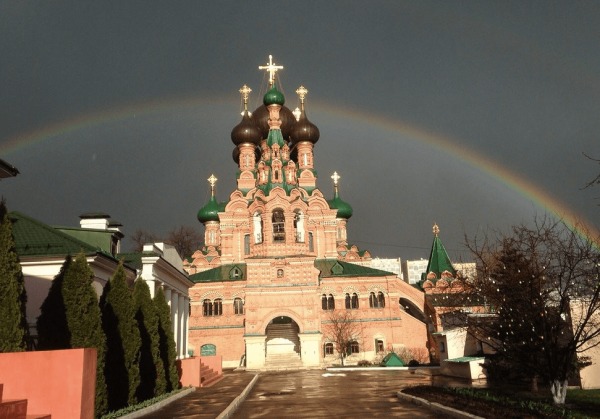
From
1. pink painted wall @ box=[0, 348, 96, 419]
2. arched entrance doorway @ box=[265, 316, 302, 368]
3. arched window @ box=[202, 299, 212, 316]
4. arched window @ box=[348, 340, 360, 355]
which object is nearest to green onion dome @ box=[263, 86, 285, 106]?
arched window @ box=[202, 299, 212, 316]

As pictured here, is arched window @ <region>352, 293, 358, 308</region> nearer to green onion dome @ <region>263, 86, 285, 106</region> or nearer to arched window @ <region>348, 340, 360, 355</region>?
arched window @ <region>348, 340, 360, 355</region>

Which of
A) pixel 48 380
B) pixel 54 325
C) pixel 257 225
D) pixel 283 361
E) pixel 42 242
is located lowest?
pixel 283 361

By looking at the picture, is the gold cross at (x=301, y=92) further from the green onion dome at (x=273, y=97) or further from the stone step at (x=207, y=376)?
the stone step at (x=207, y=376)

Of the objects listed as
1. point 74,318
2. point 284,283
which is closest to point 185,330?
point 284,283

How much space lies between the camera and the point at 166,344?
2123 centimetres

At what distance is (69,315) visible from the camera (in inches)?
524

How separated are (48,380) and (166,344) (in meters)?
11.1

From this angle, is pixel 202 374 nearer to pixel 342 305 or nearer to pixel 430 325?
pixel 342 305

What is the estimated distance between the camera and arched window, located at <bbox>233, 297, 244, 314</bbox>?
43531 millimetres

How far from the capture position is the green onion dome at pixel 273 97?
51.8m

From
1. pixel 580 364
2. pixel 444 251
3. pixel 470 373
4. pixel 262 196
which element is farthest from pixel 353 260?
pixel 580 364

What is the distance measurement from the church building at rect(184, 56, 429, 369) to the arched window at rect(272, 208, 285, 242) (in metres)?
0.08

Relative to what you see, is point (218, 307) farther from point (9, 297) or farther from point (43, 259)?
point (9, 297)

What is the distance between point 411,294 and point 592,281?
26.7 metres
